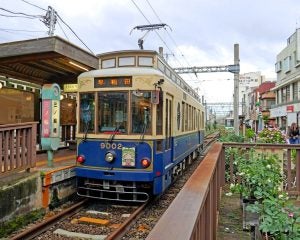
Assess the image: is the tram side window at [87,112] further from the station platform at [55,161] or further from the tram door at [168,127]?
the tram door at [168,127]

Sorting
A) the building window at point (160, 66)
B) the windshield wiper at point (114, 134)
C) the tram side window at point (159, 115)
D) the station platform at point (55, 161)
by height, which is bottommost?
the station platform at point (55, 161)

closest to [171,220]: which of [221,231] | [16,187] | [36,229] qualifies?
[221,231]

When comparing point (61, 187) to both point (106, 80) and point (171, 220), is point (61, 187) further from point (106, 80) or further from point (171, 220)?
point (171, 220)

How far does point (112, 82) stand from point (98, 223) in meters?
2.75

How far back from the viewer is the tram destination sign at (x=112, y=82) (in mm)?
7238

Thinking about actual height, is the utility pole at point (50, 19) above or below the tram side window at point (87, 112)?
above

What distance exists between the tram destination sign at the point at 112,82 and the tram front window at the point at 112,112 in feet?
0.54

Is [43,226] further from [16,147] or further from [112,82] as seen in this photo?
[112,82]

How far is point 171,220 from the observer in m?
1.62

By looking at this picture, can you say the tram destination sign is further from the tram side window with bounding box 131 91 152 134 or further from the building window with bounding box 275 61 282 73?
the building window with bounding box 275 61 282 73

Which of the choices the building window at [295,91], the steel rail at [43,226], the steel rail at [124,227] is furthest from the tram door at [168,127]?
the building window at [295,91]

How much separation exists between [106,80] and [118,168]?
1.79 m

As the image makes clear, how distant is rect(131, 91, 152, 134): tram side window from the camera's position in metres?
7.15

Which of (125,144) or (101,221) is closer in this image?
(101,221)
